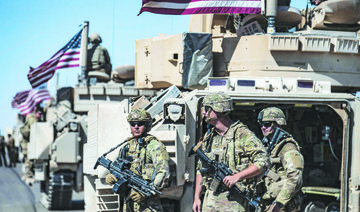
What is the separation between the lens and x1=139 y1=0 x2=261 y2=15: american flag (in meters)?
11.3

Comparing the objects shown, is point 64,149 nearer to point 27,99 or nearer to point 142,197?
point 142,197

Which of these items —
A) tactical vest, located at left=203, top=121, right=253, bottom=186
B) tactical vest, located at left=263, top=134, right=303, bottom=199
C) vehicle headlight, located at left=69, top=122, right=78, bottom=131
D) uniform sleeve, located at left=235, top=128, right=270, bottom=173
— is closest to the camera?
uniform sleeve, located at left=235, top=128, right=270, bottom=173

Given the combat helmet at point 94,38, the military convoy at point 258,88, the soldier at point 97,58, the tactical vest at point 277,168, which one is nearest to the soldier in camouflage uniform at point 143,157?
the military convoy at point 258,88

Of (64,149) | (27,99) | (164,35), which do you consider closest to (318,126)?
(164,35)

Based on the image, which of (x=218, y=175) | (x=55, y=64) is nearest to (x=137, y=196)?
(x=218, y=175)

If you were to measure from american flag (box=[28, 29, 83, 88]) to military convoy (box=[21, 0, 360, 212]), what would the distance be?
20.6 feet

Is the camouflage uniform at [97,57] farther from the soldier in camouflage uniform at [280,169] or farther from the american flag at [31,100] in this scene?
the soldier in camouflage uniform at [280,169]

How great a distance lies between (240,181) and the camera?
7.06 m

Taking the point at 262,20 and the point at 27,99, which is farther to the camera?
the point at 27,99

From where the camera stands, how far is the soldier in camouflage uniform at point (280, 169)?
7590 millimetres

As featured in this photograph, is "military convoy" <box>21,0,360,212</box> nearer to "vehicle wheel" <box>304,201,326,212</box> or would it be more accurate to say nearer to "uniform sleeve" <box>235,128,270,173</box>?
"vehicle wheel" <box>304,201,326,212</box>

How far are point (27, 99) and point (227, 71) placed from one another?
1569 centimetres

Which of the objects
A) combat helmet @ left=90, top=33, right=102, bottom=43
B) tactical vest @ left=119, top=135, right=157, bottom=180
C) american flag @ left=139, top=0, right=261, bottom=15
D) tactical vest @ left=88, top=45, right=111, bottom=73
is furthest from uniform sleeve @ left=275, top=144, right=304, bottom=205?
combat helmet @ left=90, top=33, right=102, bottom=43

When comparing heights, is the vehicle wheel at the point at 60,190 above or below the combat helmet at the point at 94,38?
below
